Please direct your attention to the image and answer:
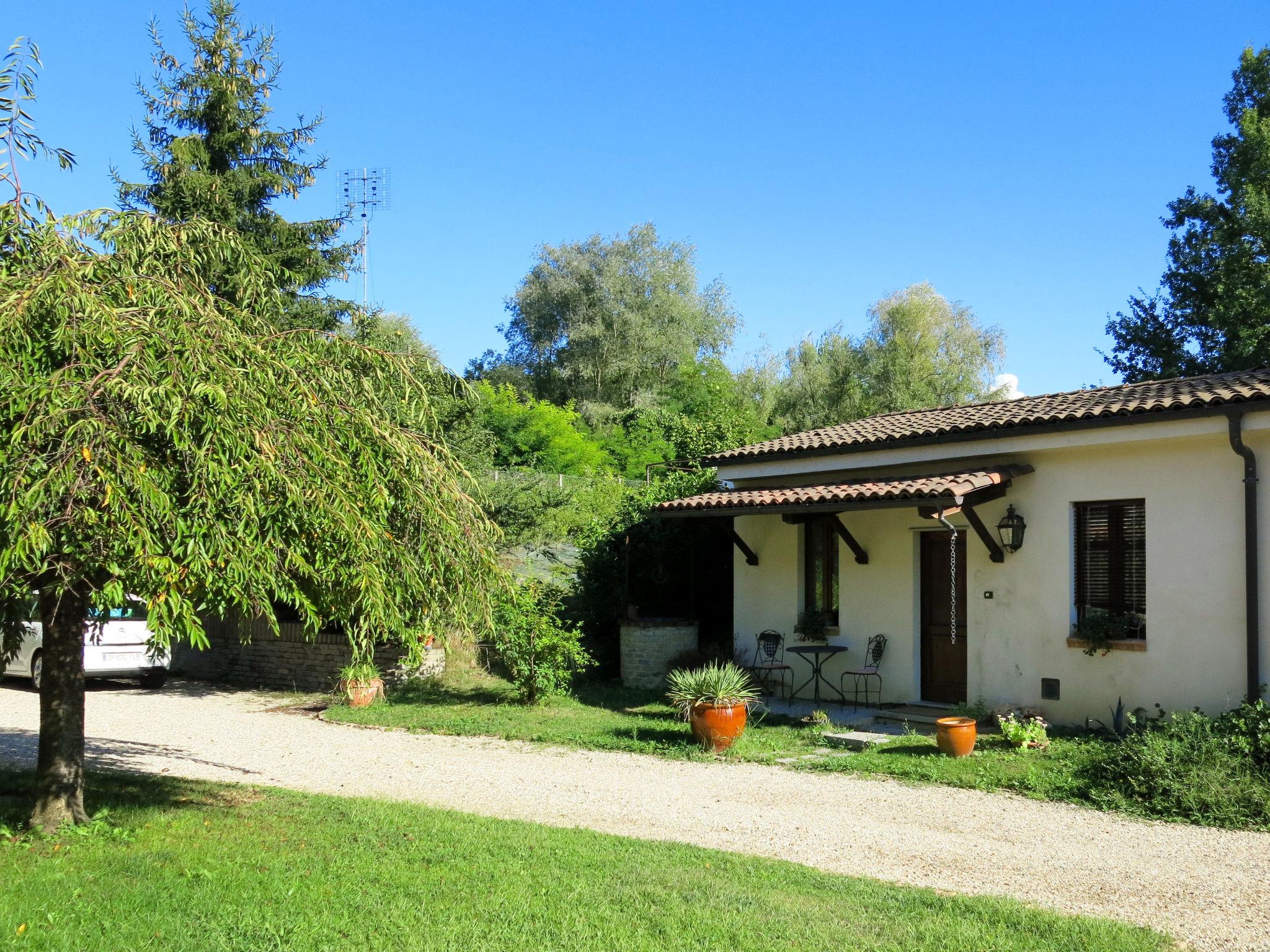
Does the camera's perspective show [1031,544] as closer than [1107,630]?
No

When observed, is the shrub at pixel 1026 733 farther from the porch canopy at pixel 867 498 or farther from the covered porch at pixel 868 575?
the porch canopy at pixel 867 498

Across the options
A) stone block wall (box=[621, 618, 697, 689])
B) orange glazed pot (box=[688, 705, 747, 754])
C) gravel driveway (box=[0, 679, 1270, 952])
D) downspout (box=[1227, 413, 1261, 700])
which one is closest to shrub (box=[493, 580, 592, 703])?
stone block wall (box=[621, 618, 697, 689])

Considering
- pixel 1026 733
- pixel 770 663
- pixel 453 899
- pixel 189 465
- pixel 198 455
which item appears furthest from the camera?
pixel 770 663

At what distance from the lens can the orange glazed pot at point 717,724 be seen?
1023 cm

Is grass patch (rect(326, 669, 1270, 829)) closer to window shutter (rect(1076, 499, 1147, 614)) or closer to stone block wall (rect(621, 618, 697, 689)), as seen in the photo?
stone block wall (rect(621, 618, 697, 689))

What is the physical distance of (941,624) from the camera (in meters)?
12.7

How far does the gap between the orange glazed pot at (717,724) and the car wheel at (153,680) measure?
10353 mm

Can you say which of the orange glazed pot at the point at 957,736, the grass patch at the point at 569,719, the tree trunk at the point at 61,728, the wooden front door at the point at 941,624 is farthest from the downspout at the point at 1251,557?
the tree trunk at the point at 61,728

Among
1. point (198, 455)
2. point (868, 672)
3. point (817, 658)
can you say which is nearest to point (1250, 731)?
point (868, 672)

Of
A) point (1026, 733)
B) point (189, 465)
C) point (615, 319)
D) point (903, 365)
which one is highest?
point (615, 319)

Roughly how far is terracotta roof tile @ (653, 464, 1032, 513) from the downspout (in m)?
2.32

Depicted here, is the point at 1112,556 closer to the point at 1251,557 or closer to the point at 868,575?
the point at 1251,557

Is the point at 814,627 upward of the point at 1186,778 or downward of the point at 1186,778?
upward

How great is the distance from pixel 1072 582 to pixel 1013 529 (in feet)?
2.77
